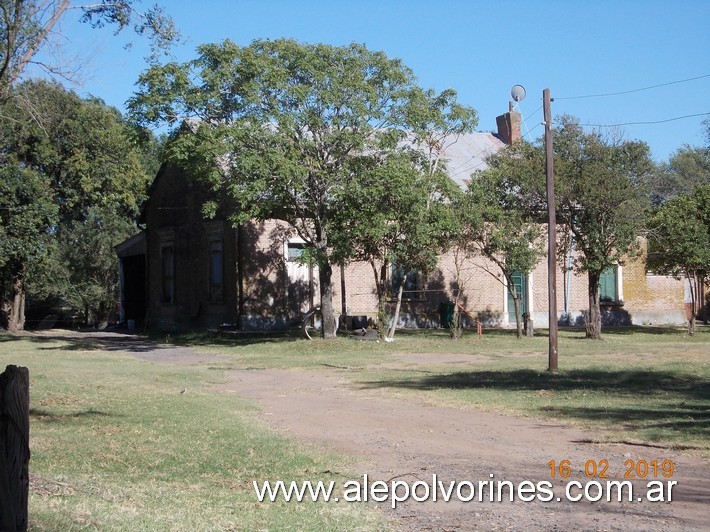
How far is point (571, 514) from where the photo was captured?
6.77 metres

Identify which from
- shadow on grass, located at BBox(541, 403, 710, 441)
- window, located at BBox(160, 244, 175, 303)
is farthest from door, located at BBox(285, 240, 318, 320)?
shadow on grass, located at BBox(541, 403, 710, 441)

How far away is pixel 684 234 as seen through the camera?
3070 cm

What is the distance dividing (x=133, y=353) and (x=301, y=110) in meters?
9.55

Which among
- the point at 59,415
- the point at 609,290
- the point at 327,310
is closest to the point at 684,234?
the point at 609,290

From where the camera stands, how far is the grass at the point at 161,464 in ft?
Result: 21.1

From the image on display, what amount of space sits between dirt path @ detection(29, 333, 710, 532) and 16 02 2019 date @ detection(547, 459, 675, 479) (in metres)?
0.07

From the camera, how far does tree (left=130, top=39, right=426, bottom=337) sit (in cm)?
2450

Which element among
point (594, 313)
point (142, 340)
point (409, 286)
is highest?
point (409, 286)

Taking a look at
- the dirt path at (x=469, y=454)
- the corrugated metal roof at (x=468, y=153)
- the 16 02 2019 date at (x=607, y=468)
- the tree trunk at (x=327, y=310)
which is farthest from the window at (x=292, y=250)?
the 16 02 2019 date at (x=607, y=468)

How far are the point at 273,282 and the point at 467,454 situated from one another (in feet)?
81.2

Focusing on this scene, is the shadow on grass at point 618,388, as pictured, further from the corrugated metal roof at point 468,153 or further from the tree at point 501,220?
the corrugated metal roof at point 468,153

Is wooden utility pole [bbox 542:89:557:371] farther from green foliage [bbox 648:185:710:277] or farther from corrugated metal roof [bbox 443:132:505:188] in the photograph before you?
corrugated metal roof [bbox 443:132:505:188]

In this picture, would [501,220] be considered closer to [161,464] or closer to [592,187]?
[592,187]

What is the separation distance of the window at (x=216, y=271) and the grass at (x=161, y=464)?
18.5 m
